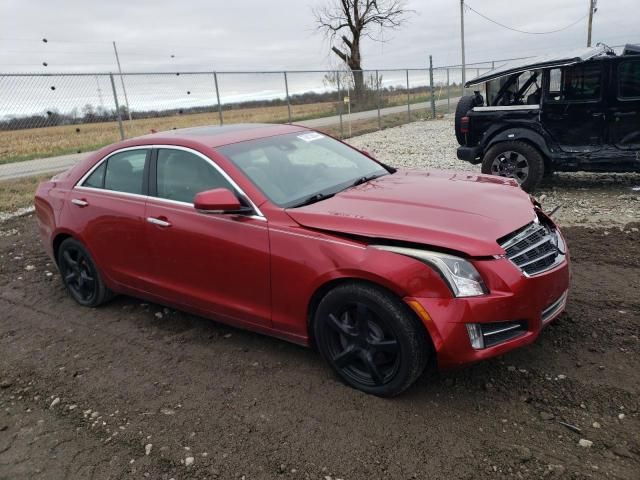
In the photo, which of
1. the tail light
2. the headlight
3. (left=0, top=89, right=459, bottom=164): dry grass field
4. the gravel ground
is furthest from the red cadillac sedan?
(left=0, top=89, right=459, bottom=164): dry grass field

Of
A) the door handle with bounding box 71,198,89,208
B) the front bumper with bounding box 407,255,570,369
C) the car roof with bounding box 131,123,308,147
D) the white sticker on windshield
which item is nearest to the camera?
Result: the front bumper with bounding box 407,255,570,369

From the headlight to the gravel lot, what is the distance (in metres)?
0.72

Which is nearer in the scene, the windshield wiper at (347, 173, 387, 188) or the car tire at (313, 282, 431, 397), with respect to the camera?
the car tire at (313, 282, 431, 397)

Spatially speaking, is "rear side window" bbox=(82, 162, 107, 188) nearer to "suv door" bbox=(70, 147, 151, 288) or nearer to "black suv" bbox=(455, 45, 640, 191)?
"suv door" bbox=(70, 147, 151, 288)

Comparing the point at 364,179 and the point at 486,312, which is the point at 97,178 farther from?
the point at 486,312

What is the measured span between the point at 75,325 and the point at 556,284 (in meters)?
3.80

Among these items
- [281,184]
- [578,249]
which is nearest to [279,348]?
[281,184]

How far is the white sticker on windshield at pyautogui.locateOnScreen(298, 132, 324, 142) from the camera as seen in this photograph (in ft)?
14.1

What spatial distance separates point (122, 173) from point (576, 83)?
6106mm

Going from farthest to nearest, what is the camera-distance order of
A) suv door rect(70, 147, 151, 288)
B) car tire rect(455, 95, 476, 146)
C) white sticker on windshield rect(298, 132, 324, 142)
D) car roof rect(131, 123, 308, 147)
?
1. car tire rect(455, 95, 476, 146)
2. white sticker on windshield rect(298, 132, 324, 142)
3. suv door rect(70, 147, 151, 288)
4. car roof rect(131, 123, 308, 147)

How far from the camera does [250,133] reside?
4.18 metres

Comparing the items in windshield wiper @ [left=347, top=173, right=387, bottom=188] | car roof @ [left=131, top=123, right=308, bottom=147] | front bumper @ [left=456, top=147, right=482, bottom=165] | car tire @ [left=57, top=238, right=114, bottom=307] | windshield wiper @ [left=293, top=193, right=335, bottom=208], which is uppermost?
car roof @ [left=131, top=123, right=308, bottom=147]

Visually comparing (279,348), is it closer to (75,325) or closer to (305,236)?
(305,236)

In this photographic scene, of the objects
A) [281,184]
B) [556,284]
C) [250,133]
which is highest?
[250,133]
